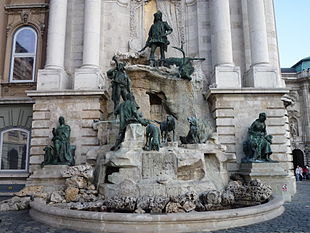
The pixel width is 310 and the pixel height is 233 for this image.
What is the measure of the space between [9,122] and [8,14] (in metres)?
6.69

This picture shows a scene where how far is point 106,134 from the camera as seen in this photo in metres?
12.3

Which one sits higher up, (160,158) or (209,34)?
(209,34)

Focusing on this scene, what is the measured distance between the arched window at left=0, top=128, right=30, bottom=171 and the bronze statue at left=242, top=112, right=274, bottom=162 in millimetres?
10885

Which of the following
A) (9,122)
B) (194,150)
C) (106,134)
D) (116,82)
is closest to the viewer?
(194,150)

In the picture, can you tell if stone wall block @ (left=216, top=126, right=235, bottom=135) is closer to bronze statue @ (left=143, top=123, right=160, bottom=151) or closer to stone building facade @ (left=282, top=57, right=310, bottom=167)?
bronze statue @ (left=143, top=123, right=160, bottom=151)

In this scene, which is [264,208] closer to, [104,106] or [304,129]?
[104,106]

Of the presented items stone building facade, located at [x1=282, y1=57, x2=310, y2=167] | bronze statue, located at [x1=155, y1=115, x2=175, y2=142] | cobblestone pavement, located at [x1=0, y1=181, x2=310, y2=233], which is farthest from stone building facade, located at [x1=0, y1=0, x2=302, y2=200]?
stone building facade, located at [x1=282, y1=57, x2=310, y2=167]

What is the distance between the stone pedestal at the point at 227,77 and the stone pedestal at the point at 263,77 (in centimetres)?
69

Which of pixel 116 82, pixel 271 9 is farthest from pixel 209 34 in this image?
pixel 116 82

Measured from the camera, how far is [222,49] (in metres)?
13.8

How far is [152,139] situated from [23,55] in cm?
1154

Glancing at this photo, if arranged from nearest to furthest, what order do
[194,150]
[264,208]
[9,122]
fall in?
1. [264,208]
2. [194,150]
3. [9,122]

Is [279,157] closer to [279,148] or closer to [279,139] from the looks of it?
[279,148]

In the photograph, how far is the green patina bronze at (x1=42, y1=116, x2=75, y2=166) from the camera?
36.8 ft
